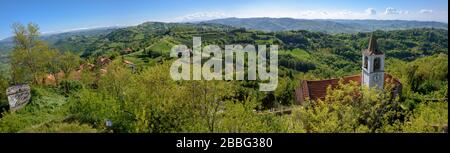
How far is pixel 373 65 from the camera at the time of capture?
84.7ft

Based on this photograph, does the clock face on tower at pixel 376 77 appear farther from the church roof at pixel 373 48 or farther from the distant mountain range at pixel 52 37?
the distant mountain range at pixel 52 37

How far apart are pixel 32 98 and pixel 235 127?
993cm

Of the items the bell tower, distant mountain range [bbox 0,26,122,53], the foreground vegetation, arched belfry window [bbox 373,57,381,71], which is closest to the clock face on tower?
the bell tower

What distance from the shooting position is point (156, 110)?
11312mm

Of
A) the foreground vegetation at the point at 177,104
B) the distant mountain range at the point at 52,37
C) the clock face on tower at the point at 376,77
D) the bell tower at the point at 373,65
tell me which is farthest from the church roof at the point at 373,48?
the distant mountain range at the point at 52,37

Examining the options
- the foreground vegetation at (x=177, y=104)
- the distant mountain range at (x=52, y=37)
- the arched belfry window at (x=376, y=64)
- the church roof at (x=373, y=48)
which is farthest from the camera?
the arched belfry window at (x=376, y=64)

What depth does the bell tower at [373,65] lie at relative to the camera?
2561 cm

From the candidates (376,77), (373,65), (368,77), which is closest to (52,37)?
(368,77)

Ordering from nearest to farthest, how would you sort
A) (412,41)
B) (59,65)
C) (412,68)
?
(59,65) → (412,68) → (412,41)

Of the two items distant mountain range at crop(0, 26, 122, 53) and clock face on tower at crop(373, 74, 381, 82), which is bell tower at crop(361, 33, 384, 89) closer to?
clock face on tower at crop(373, 74, 381, 82)

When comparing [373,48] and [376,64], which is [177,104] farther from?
[376,64]
